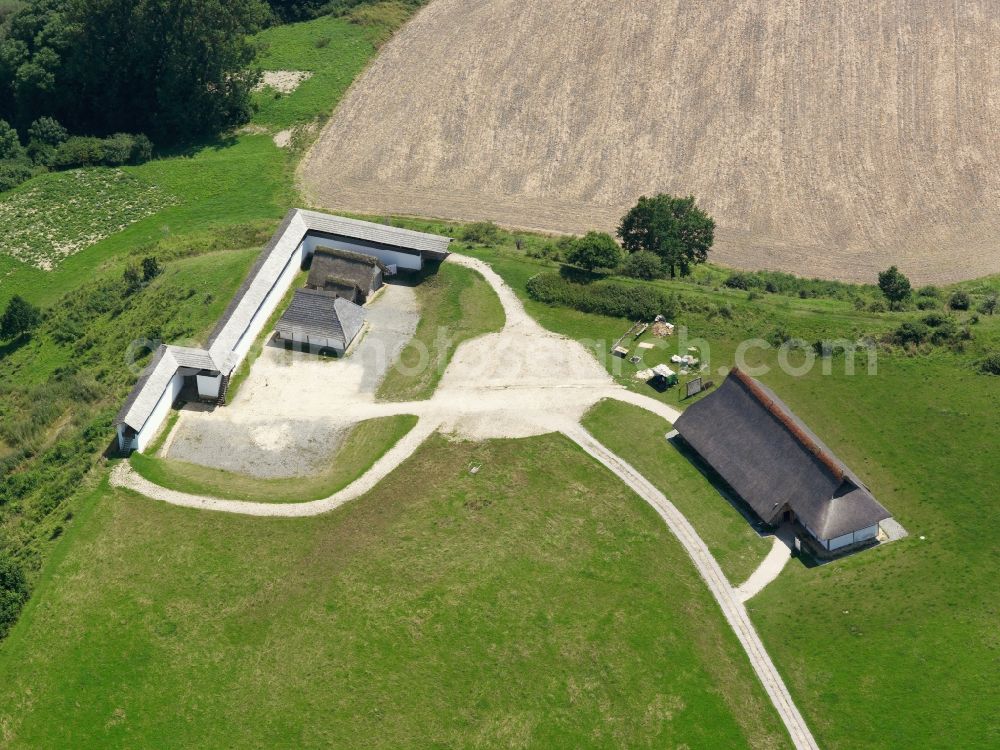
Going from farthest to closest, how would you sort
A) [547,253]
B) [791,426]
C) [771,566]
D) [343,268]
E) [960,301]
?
[547,253] → [343,268] → [960,301] → [791,426] → [771,566]

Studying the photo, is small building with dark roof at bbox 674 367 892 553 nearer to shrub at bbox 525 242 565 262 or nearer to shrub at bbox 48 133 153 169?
shrub at bbox 525 242 565 262

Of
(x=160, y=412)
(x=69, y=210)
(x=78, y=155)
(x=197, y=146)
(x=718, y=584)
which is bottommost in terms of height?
(x=718, y=584)

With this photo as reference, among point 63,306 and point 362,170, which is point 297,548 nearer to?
point 63,306

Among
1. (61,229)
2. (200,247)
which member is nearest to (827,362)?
(200,247)

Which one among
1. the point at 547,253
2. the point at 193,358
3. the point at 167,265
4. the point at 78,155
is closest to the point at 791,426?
the point at 547,253

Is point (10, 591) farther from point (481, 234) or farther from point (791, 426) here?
point (481, 234)

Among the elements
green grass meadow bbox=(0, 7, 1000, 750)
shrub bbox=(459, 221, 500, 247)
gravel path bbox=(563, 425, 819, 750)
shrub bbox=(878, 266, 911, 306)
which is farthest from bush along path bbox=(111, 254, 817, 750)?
shrub bbox=(878, 266, 911, 306)

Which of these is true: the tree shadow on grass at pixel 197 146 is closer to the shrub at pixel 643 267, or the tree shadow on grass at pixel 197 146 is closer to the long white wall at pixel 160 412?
the long white wall at pixel 160 412
